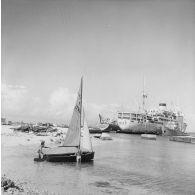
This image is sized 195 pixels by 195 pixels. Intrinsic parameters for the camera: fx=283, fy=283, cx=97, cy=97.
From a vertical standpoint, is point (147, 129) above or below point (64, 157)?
below

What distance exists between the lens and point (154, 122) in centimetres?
13962

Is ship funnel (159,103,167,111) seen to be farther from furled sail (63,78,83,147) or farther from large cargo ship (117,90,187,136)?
furled sail (63,78,83,147)

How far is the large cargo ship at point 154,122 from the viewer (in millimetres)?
132250

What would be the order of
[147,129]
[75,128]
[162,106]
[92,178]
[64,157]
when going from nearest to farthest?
[92,178], [64,157], [75,128], [147,129], [162,106]

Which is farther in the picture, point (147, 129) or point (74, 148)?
point (147, 129)

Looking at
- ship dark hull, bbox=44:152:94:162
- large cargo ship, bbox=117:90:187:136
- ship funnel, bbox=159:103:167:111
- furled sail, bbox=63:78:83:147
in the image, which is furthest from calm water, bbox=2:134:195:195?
ship funnel, bbox=159:103:167:111

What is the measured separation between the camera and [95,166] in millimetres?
28016

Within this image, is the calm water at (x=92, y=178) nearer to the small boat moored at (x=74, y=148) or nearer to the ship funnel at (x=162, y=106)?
the small boat moored at (x=74, y=148)

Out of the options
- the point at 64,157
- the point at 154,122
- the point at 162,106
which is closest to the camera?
the point at 64,157

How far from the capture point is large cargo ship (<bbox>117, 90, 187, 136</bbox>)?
5207 inches

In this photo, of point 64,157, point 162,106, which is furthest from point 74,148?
point 162,106

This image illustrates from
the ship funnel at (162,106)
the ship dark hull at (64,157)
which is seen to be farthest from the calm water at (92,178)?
the ship funnel at (162,106)

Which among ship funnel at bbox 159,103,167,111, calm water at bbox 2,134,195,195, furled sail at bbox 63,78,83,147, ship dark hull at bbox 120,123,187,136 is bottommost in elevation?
ship dark hull at bbox 120,123,187,136

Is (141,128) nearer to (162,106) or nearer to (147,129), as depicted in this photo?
(147,129)
